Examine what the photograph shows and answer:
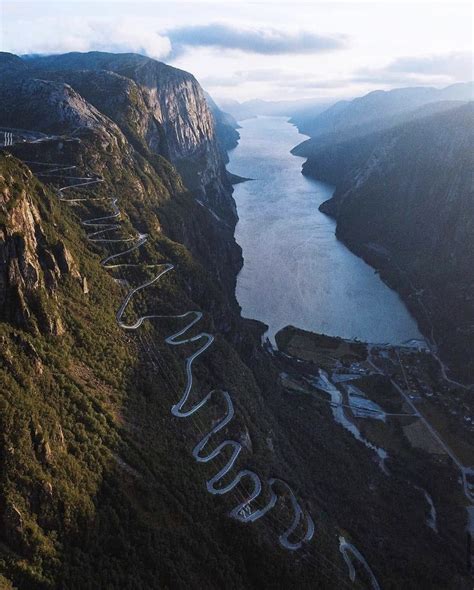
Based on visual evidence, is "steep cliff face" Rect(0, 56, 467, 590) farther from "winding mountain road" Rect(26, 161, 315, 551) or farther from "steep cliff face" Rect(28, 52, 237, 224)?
"steep cliff face" Rect(28, 52, 237, 224)

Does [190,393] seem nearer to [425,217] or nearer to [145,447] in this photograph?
[145,447]

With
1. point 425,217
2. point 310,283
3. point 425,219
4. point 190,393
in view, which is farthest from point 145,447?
point 425,217

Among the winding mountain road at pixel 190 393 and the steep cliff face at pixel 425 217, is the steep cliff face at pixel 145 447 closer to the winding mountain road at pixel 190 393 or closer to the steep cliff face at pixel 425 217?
the winding mountain road at pixel 190 393

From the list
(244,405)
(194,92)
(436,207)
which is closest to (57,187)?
(244,405)

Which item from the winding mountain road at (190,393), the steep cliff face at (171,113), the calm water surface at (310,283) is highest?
the steep cliff face at (171,113)

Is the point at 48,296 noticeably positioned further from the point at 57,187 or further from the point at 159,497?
the point at 57,187

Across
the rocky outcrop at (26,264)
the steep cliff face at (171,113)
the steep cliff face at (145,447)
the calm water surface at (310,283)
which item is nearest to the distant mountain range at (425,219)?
the calm water surface at (310,283)

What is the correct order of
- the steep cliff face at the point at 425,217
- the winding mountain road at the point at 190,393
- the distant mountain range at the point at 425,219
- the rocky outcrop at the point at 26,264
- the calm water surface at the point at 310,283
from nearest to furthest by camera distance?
1. the rocky outcrop at the point at 26,264
2. the winding mountain road at the point at 190,393
3. the calm water surface at the point at 310,283
4. the distant mountain range at the point at 425,219
5. the steep cliff face at the point at 425,217
